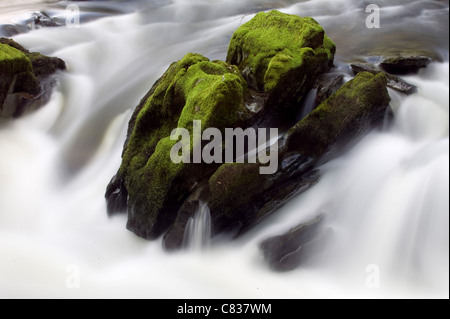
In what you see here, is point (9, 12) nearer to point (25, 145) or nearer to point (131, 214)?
point (25, 145)

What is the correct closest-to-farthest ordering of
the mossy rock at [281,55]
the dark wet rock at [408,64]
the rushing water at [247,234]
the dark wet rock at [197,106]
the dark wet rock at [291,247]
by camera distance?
the rushing water at [247,234] < the dark wet rock at [291,247] < the dark wet rock at [197,106] < the mossy rock at [281,55] < the dark wet rock at [408,64]

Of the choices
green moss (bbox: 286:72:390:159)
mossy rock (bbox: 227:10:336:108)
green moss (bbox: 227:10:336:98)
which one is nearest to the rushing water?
green moss (bbox: 286:72:390:159)

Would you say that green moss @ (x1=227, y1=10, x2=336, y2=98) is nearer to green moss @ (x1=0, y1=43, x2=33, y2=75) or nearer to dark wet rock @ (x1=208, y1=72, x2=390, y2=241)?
dark wet rock @ (x1=208, y1=72, x2=390, y2=241)

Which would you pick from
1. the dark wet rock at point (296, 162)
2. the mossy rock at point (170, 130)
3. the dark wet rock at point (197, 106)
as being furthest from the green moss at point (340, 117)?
the mossy rock at point (170, 130)

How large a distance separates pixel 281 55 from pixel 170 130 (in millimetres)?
1949

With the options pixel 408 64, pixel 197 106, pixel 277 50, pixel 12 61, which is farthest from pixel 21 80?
pixel 408 64

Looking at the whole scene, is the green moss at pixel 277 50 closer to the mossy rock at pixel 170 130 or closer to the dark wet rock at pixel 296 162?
the mossy rock at pixel 170 130

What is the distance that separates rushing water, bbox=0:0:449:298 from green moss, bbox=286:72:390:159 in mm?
384

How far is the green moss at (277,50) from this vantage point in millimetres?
6008

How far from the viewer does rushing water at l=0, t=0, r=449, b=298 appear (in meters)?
5.06

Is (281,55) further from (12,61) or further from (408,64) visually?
(12,61)

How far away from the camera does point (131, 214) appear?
234 inches

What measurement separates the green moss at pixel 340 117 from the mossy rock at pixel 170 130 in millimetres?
812

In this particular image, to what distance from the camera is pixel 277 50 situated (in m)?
6.39
